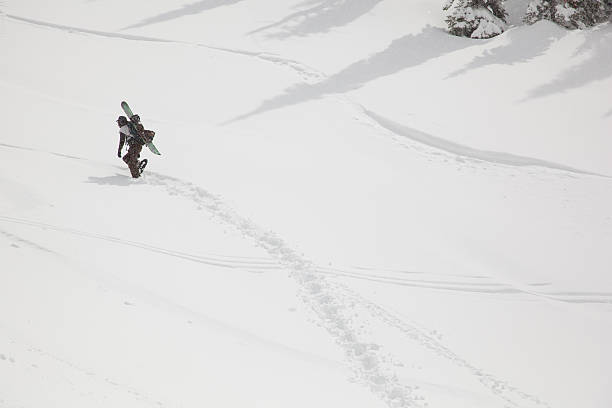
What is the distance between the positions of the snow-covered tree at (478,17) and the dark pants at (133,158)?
43.6ft

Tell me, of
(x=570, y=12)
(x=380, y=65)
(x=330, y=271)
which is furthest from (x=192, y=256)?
(x=570, y=12)

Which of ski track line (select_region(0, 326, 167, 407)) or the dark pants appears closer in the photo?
ski track line (select_region(0, 326, 167, 407))

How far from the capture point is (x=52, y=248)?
12258mm

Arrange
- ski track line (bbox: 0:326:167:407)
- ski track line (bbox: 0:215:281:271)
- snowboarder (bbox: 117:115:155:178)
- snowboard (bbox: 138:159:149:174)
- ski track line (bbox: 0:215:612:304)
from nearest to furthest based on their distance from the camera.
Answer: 1. ski track line (bbox: 0:326:167:407)
2. ski track line (bbox: 0:215:612:304)
3. ski track line (bbox: 0:215:281:271)
4. snowboarder (bbox: 117:115:155:178)
5. snowboard (bbox: 138:159:149:174)

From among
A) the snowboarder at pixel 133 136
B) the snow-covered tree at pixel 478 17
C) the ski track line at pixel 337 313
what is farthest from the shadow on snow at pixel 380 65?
the ski track line at pixel 337 313

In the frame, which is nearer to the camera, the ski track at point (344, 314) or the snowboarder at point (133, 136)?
the ski track at point (344, 314)

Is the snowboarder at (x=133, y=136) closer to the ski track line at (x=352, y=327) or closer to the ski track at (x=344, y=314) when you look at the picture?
the ski track at (x=344, y=314)

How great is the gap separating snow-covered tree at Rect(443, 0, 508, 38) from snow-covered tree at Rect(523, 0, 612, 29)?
1041 millimetres

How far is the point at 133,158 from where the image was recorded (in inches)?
603

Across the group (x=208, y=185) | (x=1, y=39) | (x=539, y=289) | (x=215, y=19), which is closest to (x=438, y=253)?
(x=539, y=289)

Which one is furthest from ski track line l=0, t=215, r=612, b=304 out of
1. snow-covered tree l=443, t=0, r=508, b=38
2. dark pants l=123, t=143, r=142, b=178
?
snow-covered tree l=443, t=0, r=508, b=38

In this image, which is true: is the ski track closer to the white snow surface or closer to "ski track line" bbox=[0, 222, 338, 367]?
the white snow surface

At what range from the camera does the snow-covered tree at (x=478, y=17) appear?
2223 centimetres

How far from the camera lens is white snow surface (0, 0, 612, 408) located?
9.99 m
